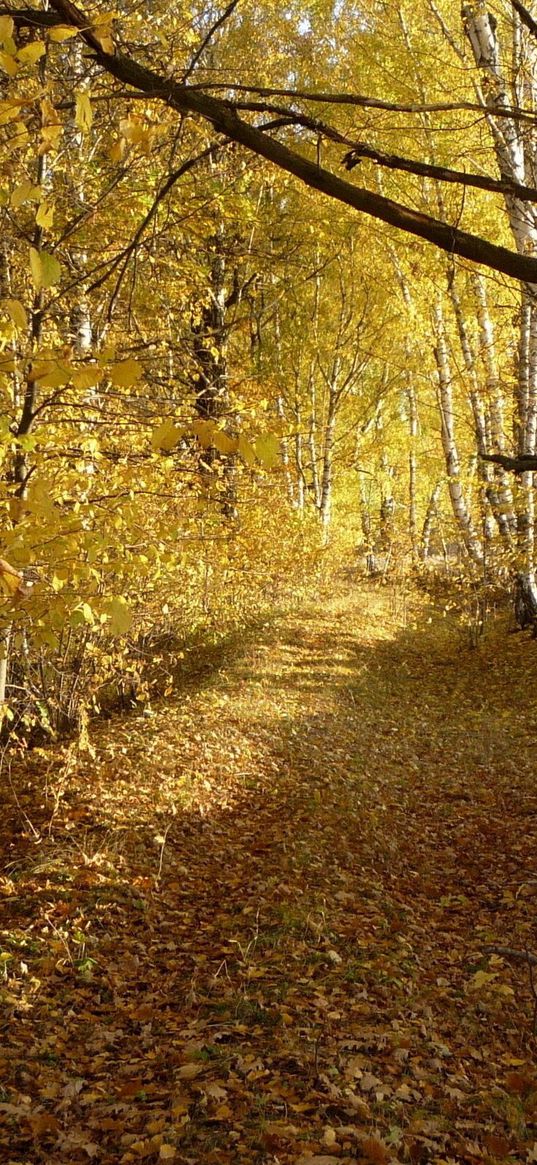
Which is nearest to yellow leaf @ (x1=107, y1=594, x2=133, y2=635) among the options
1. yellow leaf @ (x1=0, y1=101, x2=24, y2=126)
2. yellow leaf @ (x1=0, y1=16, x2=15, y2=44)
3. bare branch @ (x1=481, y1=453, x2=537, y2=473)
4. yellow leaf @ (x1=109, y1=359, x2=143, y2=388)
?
yellow leaf @ (x1=109, y1=359, x2=143, y2=388)

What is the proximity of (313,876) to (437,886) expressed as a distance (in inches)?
36.0

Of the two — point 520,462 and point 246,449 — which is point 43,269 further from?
point 520,462

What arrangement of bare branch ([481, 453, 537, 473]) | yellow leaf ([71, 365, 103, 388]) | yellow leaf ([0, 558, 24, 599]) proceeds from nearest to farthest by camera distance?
yellow leaf ([0, 558, 24, 599]), yellow leaf ([71, 365, 103, 388]), bare branch ([481, 453, 537, 473])

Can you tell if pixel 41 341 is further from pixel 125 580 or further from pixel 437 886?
pixel 437 886

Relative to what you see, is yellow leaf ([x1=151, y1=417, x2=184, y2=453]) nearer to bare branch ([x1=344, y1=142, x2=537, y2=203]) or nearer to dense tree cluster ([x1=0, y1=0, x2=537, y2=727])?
dense tree cluster ([x1=0, y1=0, x2=537, y2=727])

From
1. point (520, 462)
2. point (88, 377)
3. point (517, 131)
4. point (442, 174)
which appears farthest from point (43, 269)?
point (517, 131)

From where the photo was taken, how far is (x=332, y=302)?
18.0 m

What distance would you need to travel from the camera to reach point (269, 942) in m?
4.70

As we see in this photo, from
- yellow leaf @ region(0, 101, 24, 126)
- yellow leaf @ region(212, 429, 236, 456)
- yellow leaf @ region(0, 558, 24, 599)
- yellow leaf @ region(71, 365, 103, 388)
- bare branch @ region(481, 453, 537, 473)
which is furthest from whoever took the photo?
bare branch @ region(481, 453, 537, 473)

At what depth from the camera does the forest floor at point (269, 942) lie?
3.19m

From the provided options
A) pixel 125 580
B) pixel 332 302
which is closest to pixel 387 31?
pixel 332 302

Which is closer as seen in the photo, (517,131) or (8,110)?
(8,110)

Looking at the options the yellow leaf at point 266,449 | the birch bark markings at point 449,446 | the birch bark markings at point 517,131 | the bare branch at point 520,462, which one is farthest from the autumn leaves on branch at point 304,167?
the birch bark markings at point 449,446

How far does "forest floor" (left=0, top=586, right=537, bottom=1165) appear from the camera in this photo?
319cm
